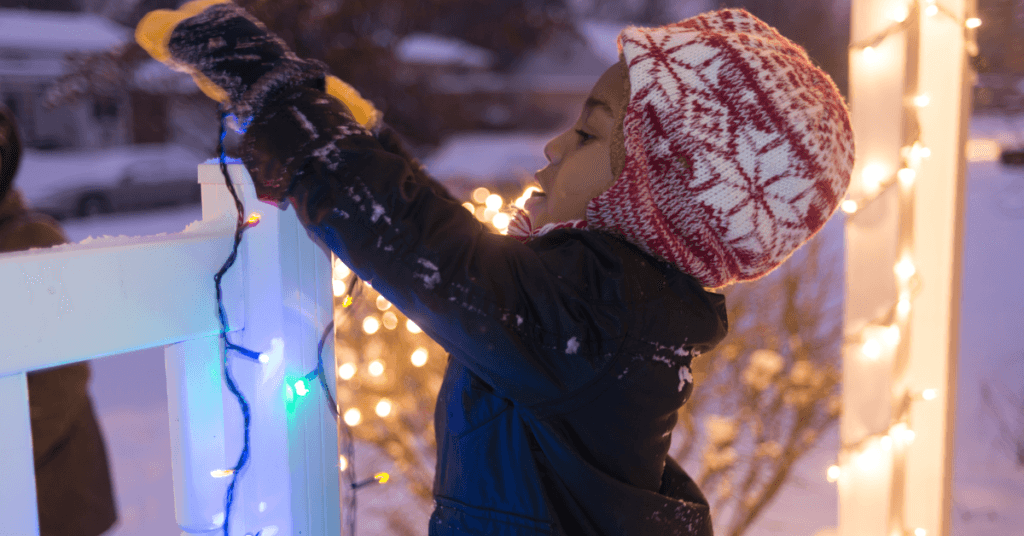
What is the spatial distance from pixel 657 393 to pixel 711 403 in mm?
2222

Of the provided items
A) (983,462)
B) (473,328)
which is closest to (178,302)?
(473,328)

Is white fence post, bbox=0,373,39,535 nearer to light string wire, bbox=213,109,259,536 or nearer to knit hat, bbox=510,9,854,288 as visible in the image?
light string wire, bbox=213,109,259,536

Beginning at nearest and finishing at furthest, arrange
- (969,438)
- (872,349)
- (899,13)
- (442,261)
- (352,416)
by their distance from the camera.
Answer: (442,261), (352,416), (899,13), (872,349), (969,438)

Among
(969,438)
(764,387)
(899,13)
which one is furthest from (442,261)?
(969,438)

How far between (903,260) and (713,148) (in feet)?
3.55

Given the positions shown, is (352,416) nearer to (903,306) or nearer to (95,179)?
(903,306)

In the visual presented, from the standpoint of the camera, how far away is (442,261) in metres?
0.82

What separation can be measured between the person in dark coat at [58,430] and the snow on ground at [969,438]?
1.42m

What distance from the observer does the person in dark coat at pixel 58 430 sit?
67.2 inches

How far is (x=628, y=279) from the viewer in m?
0.92

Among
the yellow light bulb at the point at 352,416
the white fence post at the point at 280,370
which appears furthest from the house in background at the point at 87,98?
the white fence post at the point at 280,370

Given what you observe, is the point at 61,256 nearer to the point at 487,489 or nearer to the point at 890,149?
the point at 487,489

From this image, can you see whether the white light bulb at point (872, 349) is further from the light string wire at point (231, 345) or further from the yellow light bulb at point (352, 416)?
the light string wire at point (231, 345)

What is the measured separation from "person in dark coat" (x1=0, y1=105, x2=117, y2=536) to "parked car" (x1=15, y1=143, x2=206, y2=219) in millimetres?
5967
